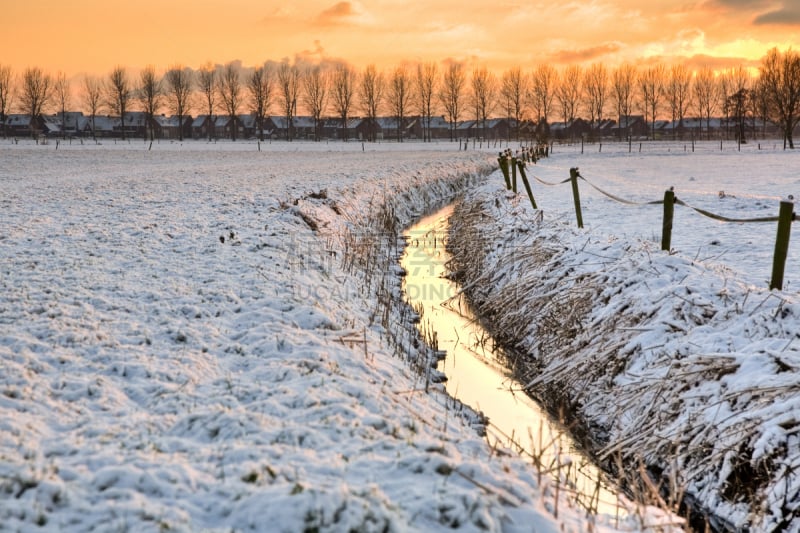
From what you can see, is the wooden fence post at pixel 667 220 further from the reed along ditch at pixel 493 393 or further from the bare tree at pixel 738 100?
the bare tree at pixel 738 100

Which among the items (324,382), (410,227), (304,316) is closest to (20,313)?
(304,316)

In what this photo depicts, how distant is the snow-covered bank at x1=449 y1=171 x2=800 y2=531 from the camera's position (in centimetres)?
504

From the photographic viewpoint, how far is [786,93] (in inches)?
2576

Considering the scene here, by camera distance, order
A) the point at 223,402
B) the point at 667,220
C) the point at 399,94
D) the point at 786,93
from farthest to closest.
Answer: the point at 399,94
the point at 786,93
the point at 667,220
the point at 223,402

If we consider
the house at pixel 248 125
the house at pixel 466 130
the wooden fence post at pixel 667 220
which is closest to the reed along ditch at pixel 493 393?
the wooden fence post at pixel 667 220

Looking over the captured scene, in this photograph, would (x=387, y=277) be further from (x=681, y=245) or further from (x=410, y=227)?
(x=410, y=227)

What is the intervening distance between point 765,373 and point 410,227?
14982 millimetres

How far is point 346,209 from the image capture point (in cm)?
Answer: 1777

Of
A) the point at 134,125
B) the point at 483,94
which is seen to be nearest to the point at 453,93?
the point at 483,94

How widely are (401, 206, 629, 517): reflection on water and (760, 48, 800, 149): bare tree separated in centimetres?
6254

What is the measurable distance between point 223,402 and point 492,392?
372 cm

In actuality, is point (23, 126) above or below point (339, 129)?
below

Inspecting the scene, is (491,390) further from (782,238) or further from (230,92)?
(230,92)

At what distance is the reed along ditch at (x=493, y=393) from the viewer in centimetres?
522
